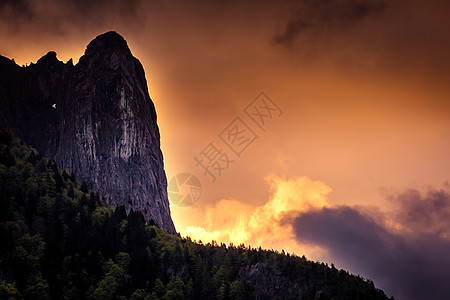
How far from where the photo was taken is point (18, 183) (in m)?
188

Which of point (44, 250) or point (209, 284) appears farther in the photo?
point (209, 284)

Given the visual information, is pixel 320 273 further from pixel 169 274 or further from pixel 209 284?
pixel 169 274

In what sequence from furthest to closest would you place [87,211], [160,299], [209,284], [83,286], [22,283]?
1. [87,211]
2. [209,284]
3. [160,299]
4. [83,286]
5. [22,283]

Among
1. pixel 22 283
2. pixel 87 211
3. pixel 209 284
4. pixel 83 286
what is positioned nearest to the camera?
pixel 22 283

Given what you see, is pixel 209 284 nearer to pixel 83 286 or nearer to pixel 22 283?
pixel 83 286

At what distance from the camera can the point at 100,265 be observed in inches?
6516

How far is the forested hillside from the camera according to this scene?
145 metres

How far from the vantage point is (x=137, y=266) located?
174500 millimetres

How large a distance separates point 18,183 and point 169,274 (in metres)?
67.3

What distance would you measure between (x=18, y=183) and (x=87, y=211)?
27.9 m

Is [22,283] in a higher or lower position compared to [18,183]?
lower

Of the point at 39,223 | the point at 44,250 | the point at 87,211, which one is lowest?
the point at 44,250

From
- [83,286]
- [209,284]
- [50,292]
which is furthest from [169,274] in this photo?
[50,292]

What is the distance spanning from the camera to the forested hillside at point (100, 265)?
145 meters
